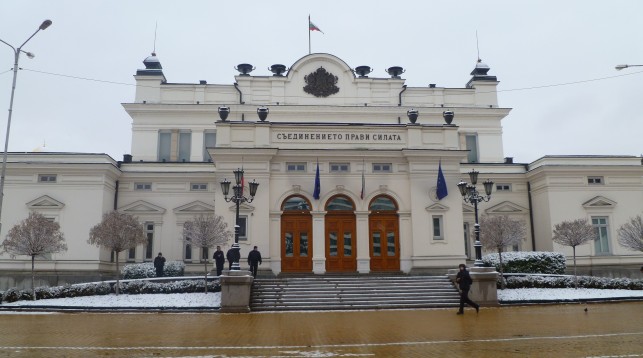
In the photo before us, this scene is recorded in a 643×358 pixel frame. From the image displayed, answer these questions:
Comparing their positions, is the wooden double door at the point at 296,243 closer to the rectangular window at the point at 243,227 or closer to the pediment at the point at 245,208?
the pediment at the point at 245,208

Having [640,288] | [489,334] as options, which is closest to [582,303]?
[640,288]

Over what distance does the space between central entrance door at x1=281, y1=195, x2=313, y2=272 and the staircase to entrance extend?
77.6 inches

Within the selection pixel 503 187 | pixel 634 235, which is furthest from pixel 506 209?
pixel 634 235

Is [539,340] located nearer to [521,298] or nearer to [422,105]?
[521,298]

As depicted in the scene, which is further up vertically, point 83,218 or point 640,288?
point 83,218

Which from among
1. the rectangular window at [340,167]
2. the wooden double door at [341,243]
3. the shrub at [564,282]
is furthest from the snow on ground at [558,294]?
the rectangular window at [340,167]

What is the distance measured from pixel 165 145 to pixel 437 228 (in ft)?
65.7

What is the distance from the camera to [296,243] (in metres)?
26.7

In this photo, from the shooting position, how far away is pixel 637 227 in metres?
25.9

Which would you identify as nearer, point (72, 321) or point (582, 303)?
point (72, 321)

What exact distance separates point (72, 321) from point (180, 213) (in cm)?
1458

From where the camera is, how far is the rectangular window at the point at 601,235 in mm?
31375

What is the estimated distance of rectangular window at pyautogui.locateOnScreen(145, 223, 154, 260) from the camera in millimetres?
30859

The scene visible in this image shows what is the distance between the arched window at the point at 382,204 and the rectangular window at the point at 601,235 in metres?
13.0
